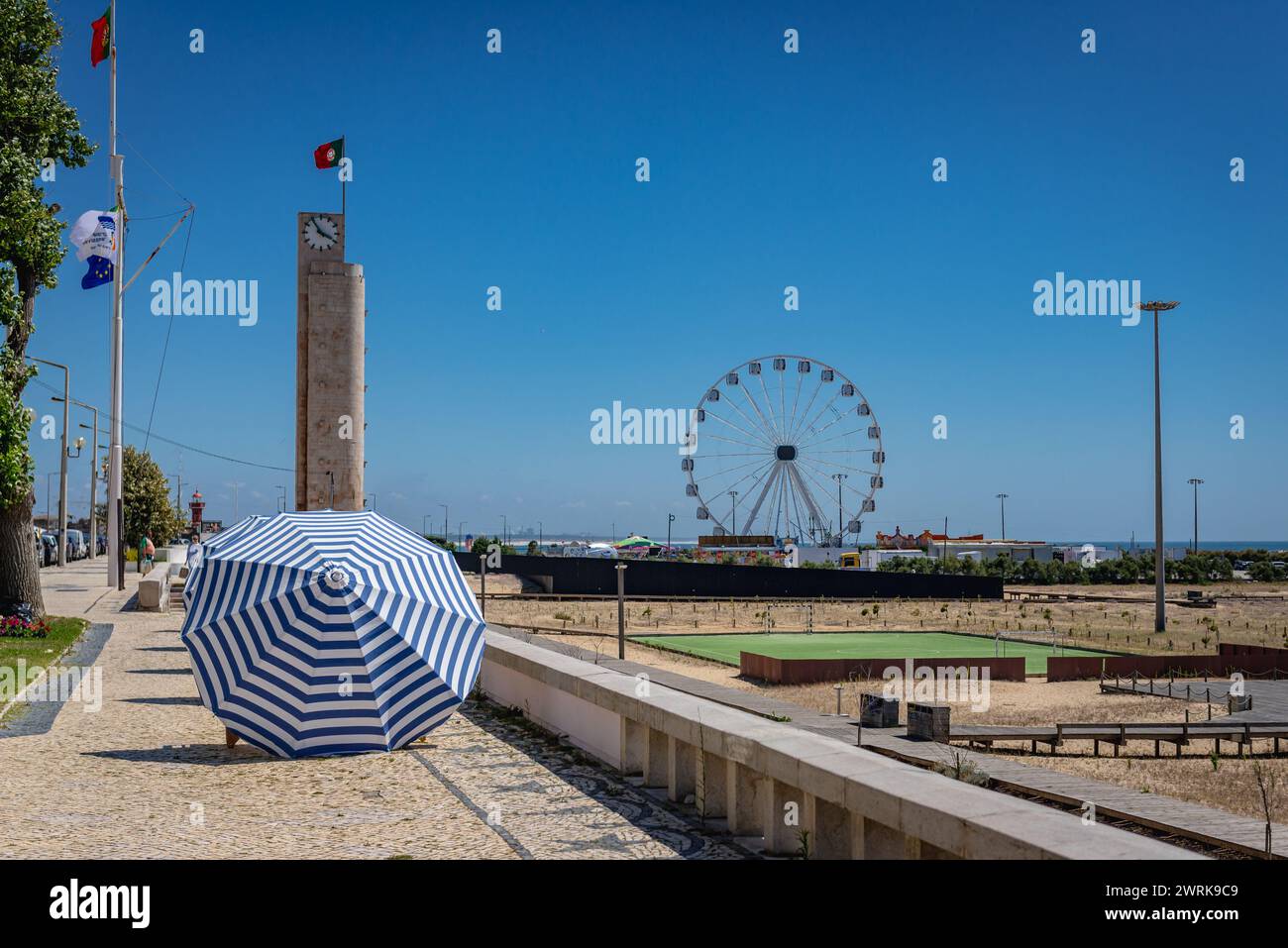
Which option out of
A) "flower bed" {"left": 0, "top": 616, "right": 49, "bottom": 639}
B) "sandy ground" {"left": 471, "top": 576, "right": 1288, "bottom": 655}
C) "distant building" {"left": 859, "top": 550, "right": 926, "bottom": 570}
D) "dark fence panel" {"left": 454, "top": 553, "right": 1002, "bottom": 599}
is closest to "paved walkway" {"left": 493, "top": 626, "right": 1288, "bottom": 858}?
"flower bed" {"left": 0, "top": 616, "right": 49, "bottom": 639}

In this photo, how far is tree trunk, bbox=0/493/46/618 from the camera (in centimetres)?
2127

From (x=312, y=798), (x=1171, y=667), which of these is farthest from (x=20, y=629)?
(x=1171, y=667)

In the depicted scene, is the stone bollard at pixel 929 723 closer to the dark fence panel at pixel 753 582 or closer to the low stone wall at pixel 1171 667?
the low stone wall at pixel 1171 667

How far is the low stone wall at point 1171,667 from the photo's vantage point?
25.3m

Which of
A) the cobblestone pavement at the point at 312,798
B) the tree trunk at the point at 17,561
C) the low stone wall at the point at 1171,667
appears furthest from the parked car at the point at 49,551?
the cobblestone pavement at the point at 312,798

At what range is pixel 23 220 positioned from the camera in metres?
19.0

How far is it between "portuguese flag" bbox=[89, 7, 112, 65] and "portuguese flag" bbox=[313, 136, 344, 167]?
703cm

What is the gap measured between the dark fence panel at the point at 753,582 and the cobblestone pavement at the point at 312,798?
1784 inches

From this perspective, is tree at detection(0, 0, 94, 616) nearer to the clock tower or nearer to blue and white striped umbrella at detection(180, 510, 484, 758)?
the clock tower

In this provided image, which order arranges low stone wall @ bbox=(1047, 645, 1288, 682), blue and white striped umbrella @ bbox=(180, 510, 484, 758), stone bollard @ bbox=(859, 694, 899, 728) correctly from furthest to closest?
1. low stone wall @ bbox=(1047, 645, 1288, 682)
2. stone bollard @ bbox=(859, 694, 899, 728)
3. blue and white striped umbrella @ bbox=(180, 510, 484, 758)

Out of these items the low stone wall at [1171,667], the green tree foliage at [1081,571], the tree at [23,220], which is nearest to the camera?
the tree at [23,220]
